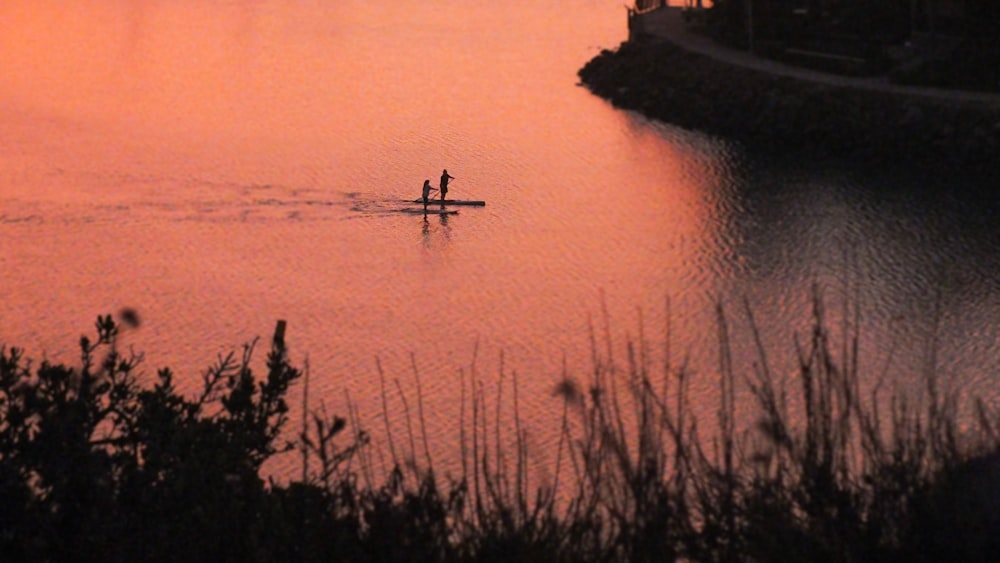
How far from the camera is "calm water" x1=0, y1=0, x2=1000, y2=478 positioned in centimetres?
3912

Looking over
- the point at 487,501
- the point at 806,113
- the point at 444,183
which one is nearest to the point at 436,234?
the point at 444,183

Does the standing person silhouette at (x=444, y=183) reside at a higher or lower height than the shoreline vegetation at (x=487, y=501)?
higher

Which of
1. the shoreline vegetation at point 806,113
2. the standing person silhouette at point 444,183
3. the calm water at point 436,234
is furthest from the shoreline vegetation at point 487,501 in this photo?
the shoreline vegetation at point 806,113

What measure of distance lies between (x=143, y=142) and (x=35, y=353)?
2644 centimetres

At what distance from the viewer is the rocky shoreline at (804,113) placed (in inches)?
2277

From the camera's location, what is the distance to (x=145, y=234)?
49812 mm

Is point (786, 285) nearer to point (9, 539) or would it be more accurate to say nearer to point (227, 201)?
point (227, 201)

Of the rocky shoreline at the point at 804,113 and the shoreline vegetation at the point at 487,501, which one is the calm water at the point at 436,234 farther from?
the shoreline vegetation at the point at 487,501

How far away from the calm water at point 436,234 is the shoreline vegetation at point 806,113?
160 cm

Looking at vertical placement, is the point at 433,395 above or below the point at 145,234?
below

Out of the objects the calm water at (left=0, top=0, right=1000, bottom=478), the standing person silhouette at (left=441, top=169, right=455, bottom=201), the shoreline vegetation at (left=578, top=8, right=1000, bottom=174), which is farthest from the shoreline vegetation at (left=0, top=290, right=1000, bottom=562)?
the shoreline vegetation at (left=578, top=8, right=1000, bottom=174)

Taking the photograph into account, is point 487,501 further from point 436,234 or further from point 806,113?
point 806,113

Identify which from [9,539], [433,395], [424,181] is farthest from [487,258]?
[9,539]

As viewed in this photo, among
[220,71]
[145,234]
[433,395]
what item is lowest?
[433,395]
